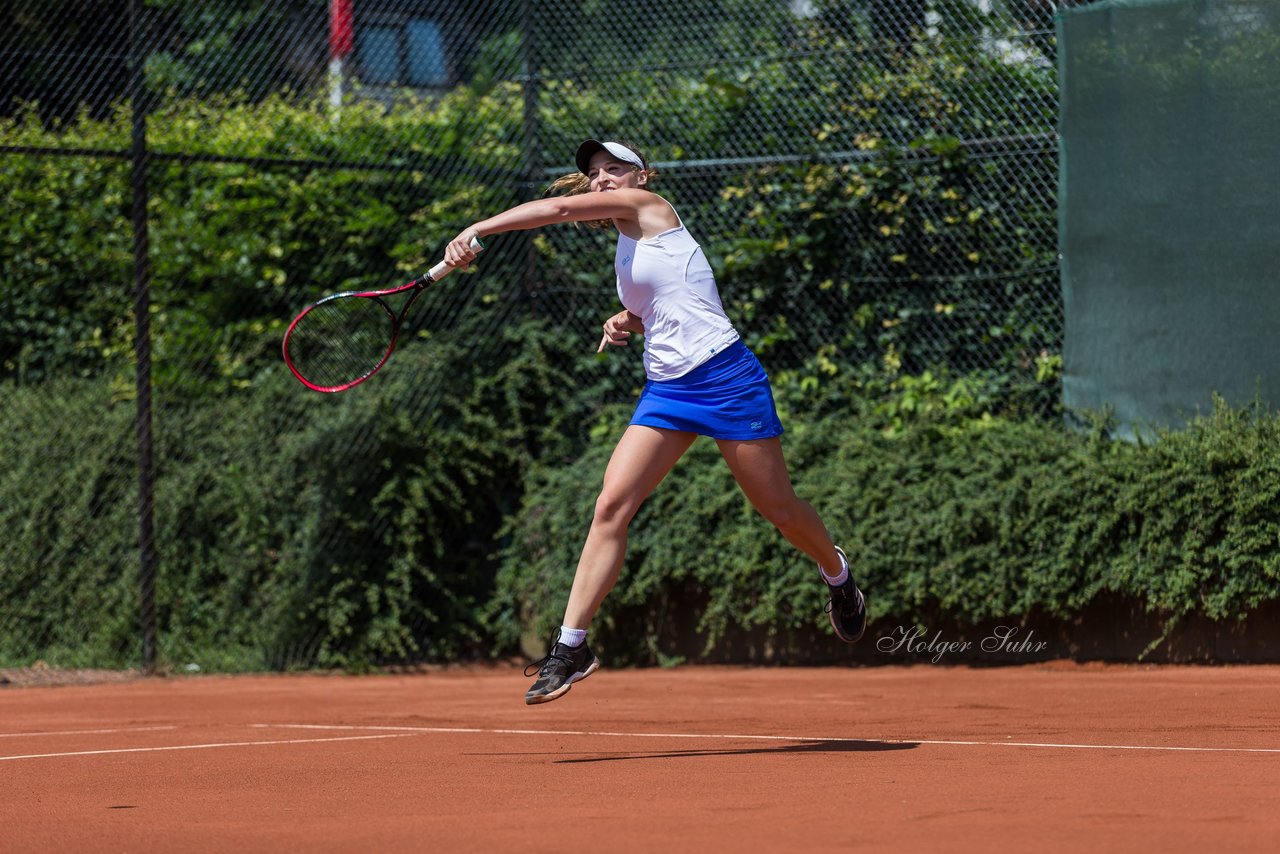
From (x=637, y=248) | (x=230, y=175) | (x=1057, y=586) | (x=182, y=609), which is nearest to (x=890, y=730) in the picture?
(x=637, y=248)

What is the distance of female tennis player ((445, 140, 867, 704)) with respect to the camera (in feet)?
16.8

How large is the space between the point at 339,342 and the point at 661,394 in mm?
4724

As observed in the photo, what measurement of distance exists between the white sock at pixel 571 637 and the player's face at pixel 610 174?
4.77 feet

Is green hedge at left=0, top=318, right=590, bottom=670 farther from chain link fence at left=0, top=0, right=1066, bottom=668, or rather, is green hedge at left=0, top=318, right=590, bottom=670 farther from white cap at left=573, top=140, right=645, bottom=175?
white cap at left=573, top=140, right=645, bottom=175

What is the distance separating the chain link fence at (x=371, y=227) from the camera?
9125 mm

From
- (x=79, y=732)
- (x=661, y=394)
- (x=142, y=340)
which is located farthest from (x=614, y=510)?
(x=142, y=340)

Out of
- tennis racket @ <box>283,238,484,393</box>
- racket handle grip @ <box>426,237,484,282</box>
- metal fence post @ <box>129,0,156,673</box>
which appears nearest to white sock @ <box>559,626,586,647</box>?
racket handle grip @ <box>426,237,484,282</box>

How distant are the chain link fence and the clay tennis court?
1641 mm

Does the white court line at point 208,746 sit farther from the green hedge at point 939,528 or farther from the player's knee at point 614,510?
the green hedge at point 939,528

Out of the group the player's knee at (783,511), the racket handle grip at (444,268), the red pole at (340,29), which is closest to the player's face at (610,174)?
the racket handle grip at (444,268)

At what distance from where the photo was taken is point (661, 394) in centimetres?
523

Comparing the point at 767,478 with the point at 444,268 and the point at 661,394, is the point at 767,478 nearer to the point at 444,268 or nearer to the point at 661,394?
the point at 661,394

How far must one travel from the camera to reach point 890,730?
19.0 ft

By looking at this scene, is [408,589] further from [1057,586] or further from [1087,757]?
[1087,757]
